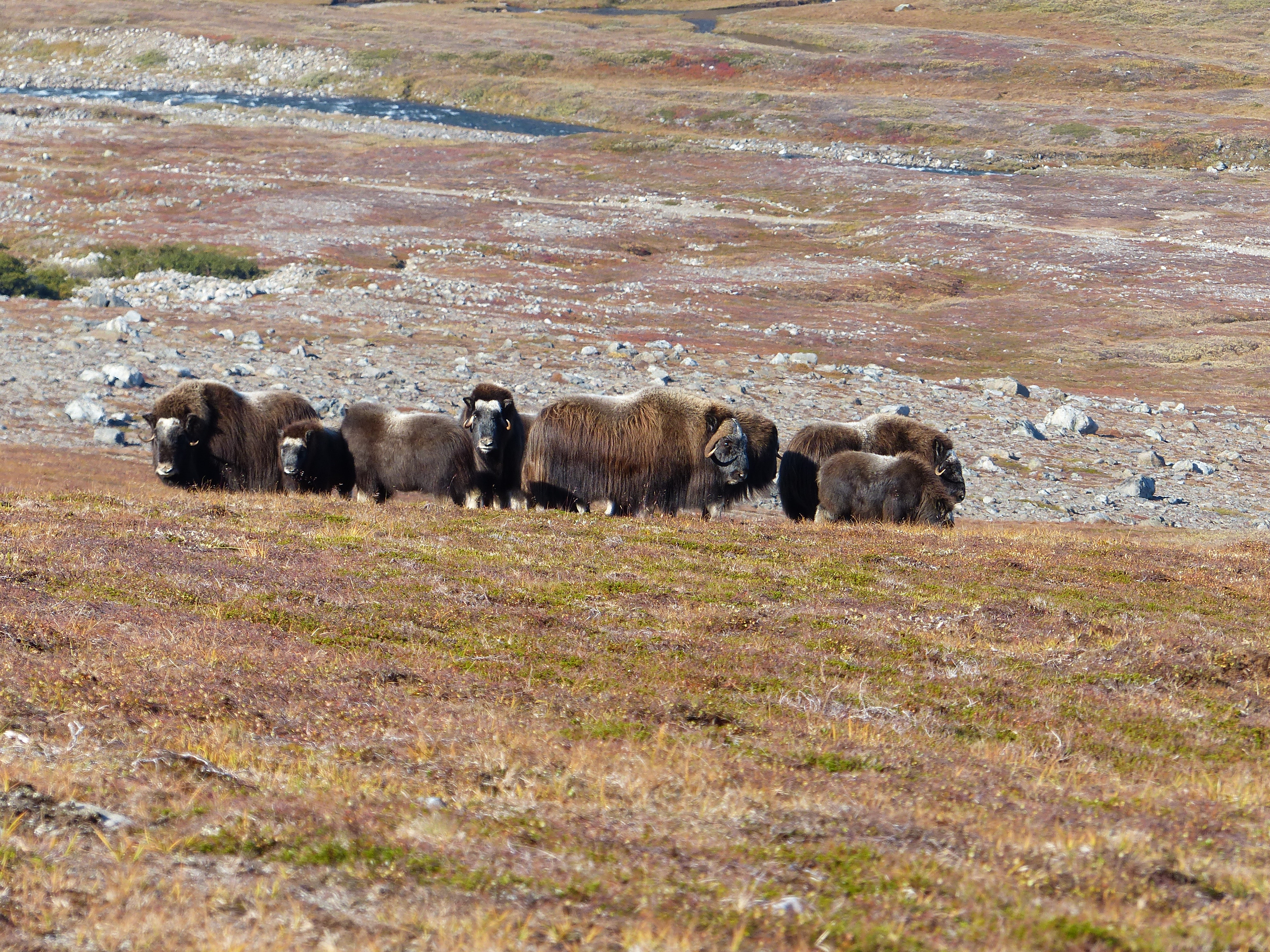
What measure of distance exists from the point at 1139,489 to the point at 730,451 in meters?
17.6

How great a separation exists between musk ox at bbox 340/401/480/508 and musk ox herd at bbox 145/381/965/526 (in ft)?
0.07

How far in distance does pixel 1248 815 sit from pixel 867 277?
62060mm

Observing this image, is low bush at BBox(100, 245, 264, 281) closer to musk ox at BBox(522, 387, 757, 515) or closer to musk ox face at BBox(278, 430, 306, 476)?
musk ox face at BBox(278, 430, 306, 476)

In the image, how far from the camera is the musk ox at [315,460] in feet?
68.9

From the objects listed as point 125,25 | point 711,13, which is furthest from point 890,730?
point 711,13

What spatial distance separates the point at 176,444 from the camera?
21375 mm

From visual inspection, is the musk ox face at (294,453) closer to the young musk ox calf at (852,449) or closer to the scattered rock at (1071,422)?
the young musk ox calf at (852,449)

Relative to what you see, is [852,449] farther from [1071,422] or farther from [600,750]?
[1071,422]

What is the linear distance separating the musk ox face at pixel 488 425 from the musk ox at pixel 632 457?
0.78m

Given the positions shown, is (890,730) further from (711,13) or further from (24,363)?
(711,13)

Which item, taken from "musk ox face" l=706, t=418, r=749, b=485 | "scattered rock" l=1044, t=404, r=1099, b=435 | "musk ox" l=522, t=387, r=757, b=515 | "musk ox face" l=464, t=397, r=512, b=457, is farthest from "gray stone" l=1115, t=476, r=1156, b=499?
"musk ox face" l=464, t=397, r=512, b=457

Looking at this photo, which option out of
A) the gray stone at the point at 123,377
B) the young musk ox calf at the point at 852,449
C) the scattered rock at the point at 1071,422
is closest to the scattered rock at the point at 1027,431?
the scattered rock at the point at 1071,422

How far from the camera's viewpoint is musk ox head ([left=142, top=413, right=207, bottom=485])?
69.8ft

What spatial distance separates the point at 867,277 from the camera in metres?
67.4
